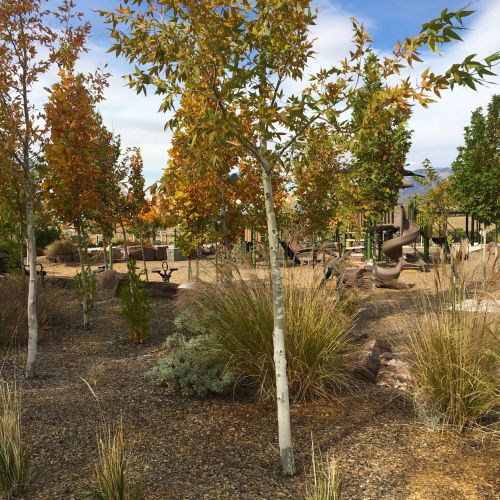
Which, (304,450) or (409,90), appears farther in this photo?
(304,450)

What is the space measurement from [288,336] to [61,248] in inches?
771

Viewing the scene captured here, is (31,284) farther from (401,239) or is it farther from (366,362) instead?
(401,239)

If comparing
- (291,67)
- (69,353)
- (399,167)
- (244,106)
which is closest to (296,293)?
(244,106)

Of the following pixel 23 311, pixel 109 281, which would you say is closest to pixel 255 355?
pixel 23 311

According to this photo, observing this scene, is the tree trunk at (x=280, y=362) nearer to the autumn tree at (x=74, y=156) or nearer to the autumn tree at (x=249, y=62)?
the autumn tree at (x=249, y=62)

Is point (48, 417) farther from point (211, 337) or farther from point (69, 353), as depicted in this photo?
point (69, 353)

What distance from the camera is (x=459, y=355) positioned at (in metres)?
3.74

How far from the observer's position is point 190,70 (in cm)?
326

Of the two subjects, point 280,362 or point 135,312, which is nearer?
point 280,362

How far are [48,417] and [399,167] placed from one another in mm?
9579

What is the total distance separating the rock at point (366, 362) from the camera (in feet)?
16.4

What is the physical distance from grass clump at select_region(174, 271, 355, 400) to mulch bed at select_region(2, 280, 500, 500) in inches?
7.9

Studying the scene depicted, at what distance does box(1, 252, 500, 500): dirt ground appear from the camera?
3086 mm

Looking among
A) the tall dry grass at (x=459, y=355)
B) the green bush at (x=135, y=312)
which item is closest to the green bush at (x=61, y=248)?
the green bush at (x=135, y=312)
